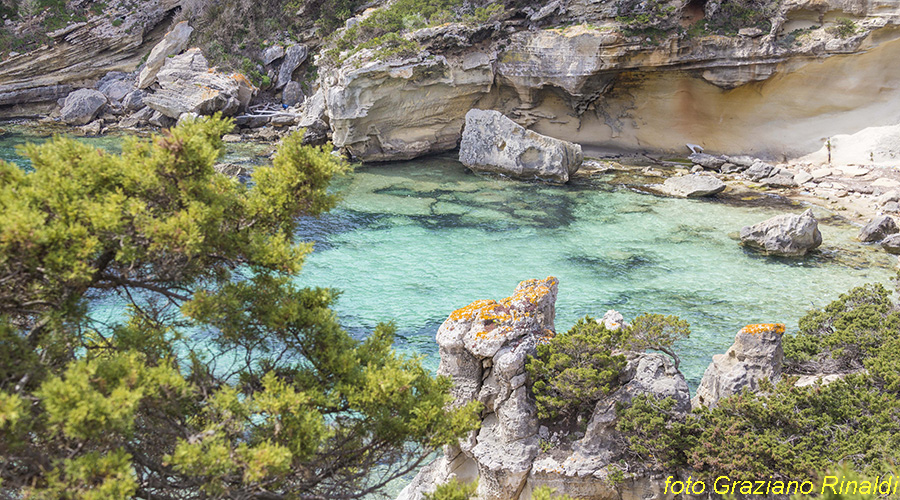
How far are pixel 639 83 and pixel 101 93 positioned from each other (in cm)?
2948

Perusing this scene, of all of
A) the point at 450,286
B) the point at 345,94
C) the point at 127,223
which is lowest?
the point at 450,286

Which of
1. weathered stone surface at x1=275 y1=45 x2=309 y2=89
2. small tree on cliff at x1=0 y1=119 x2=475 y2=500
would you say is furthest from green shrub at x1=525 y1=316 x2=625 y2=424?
weathered stone surface at x1=275 y1=45 x2=309 y2=89

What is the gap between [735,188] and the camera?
77.8 feet

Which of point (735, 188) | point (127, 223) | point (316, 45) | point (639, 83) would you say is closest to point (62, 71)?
point (316, 45)

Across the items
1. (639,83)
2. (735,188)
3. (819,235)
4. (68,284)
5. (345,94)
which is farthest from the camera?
(639,83)

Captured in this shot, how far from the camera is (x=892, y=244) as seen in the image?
17297 millimetres

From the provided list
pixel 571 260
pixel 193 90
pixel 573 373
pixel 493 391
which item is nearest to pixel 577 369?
pixel 573 373

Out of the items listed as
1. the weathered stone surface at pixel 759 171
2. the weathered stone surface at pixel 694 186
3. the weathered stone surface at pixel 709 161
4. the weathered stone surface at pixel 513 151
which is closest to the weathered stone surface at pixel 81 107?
the weathered stone surface at pixel 513 151

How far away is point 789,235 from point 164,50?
34.4 m

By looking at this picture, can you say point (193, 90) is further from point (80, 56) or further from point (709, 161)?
point (709, 161)

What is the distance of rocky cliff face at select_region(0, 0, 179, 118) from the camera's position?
35.8 m

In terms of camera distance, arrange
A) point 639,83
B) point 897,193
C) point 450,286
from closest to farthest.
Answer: point 450,286
point 897,193
point 639,83

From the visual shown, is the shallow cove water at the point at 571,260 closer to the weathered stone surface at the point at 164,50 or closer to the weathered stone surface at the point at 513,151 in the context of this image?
the weathered stone surface at the point at 513,151

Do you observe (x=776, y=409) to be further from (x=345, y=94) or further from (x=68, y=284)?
(x=345, y=94)
